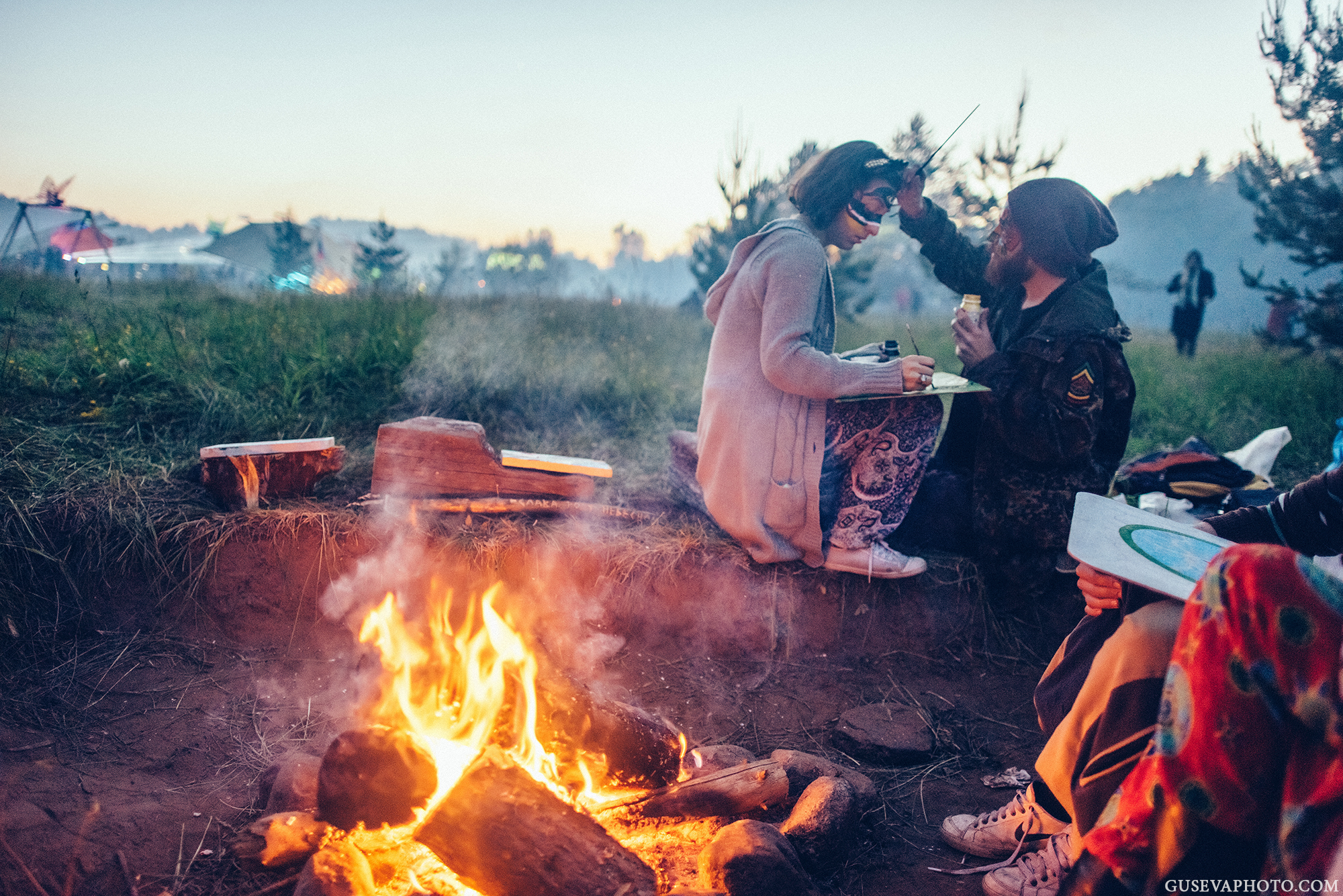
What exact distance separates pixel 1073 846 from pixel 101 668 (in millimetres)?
3415

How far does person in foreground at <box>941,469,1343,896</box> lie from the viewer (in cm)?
118

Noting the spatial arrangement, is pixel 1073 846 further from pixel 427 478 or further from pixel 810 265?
pixel 427 478

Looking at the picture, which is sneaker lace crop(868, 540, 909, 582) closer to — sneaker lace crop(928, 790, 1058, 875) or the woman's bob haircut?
sneaker lace crop(928, 790, 1058, 875)

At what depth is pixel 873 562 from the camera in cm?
293

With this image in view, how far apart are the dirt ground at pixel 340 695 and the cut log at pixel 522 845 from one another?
453 mm

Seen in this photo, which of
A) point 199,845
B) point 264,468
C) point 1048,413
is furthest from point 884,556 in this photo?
point 264,468

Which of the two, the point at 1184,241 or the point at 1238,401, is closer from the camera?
the point at 1238,401

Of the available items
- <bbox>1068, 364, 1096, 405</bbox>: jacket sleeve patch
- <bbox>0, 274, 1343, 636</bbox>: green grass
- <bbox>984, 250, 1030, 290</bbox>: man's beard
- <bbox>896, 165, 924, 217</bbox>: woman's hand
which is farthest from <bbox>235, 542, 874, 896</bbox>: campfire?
<bbox>896, 165, 924, 217</bbox>: woman's hand

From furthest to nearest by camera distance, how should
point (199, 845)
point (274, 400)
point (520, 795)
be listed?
point (274, 400)
point (199, 845)
point (520, 795)

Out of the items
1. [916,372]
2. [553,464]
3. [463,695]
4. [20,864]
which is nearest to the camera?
[20,864]

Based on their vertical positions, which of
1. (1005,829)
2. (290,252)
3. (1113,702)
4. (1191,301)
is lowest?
(1005,829)

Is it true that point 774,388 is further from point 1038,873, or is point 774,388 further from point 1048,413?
point 1038,873

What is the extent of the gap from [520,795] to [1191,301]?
1289 cm

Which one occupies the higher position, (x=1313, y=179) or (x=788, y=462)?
(x=1313, y=179)
